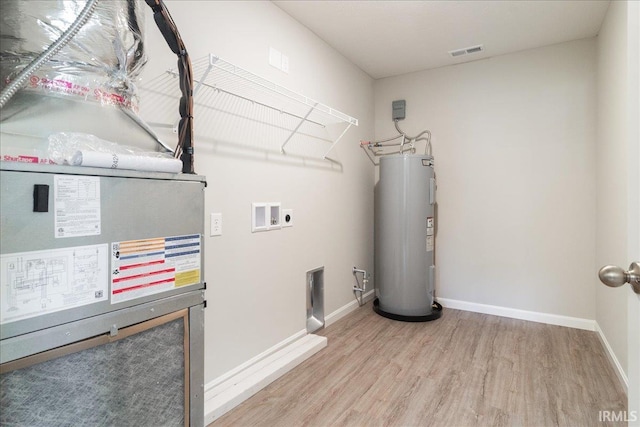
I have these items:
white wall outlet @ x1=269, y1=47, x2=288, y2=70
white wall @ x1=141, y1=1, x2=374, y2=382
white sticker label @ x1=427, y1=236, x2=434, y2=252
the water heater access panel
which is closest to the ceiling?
white wall @ x1=141, y1=1, x2=374, y2=382

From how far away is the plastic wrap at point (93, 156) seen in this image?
0.81 m

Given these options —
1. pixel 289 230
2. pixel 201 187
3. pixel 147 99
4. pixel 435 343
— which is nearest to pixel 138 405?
pixel 201 187

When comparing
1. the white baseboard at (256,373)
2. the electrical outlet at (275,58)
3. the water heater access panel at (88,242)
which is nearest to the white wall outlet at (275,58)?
the electrical outlet at (275,58)

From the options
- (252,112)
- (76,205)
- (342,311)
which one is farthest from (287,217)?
(76,205)

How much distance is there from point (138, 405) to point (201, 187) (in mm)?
659

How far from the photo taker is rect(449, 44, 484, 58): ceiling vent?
296cm

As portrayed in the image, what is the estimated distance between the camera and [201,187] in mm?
1086

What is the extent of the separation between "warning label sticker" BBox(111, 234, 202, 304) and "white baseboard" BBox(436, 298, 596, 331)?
120 inches

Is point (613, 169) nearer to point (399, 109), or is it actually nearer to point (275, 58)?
point (399, 109)

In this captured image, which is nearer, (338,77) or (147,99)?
(147,99)

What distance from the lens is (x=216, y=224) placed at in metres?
1.82

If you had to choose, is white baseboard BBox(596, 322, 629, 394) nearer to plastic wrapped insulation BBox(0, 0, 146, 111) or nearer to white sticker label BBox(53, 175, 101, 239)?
white sticker label BBox(53, 175, 101, 239)

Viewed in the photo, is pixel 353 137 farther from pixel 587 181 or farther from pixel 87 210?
pixel 87 210

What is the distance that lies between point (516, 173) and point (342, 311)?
213cm
